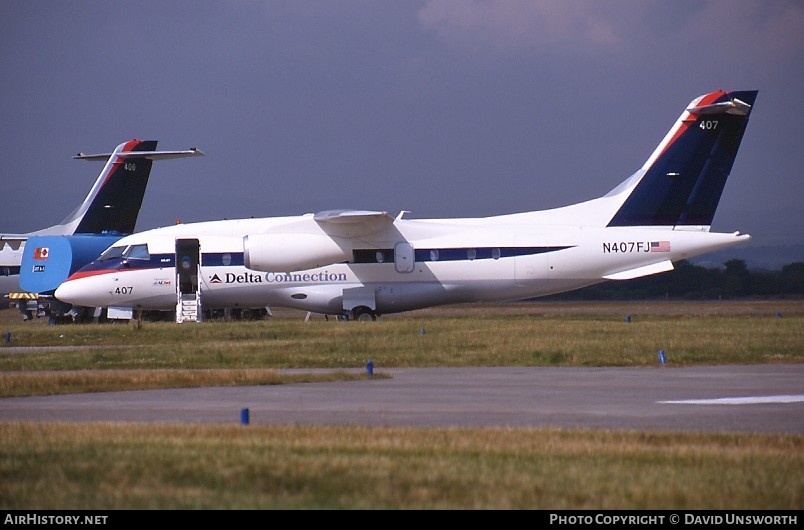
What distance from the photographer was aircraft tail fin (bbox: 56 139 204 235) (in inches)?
1945

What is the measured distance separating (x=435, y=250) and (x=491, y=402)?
792 inches

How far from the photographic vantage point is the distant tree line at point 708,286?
72.0m

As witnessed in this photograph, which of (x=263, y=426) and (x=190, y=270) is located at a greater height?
(x=190, y=270)

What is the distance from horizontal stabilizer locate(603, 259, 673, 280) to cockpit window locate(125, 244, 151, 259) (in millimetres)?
15247

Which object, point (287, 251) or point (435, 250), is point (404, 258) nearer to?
point (435, 250)

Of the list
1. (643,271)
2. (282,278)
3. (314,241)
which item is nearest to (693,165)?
(643,271)

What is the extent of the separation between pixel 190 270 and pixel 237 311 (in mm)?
5570

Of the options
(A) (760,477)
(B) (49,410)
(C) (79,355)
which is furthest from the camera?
(C) (79,355)

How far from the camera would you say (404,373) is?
19.7 m

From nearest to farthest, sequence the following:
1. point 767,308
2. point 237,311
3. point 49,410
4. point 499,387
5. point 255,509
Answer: point 255,509, point 49,410, point 499,387, point 237,311, point 767,308

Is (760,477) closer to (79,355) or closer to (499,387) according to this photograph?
(499,387)

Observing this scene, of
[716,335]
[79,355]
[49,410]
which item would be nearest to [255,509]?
[49,410]

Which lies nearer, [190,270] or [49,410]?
[49,410]
